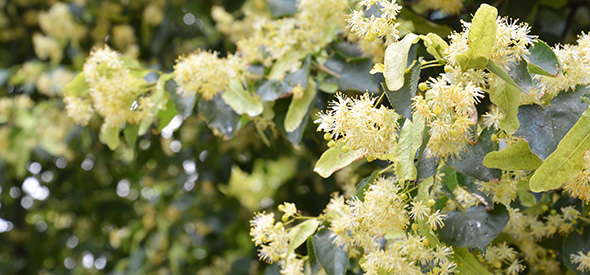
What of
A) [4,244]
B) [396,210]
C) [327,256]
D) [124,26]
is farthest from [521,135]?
[4,244]

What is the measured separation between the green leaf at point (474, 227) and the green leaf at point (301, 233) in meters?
0.23

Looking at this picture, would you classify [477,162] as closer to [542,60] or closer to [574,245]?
[542,60]

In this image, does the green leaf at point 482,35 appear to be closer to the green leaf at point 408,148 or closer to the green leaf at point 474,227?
the green leaf at point 408,148

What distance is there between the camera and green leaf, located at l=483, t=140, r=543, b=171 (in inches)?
25.5

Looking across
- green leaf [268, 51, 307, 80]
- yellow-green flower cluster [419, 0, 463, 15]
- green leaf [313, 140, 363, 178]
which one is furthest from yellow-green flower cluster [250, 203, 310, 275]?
yellow-green flower cluster [419, 0, 463, 15]

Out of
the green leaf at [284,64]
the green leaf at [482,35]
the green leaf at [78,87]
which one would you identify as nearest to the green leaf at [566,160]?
the green leaf at [482,35]

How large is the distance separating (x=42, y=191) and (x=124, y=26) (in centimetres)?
104

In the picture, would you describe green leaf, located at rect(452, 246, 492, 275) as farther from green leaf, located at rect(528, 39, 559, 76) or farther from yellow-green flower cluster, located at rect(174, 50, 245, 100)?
yellow-green flower cluster, located at rect(174, 50, 245, 100)

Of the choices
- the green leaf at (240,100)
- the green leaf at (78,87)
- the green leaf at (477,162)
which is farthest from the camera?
the green leaf at (78,87)

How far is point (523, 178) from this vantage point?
28.6 inches

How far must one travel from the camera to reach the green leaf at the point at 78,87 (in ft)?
3.74

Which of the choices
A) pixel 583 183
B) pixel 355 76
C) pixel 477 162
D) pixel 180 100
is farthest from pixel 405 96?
pixel 180 100

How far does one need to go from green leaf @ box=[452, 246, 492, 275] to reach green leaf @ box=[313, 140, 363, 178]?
21 centimetres

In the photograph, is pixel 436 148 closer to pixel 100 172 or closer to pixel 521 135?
pixel 521 135
